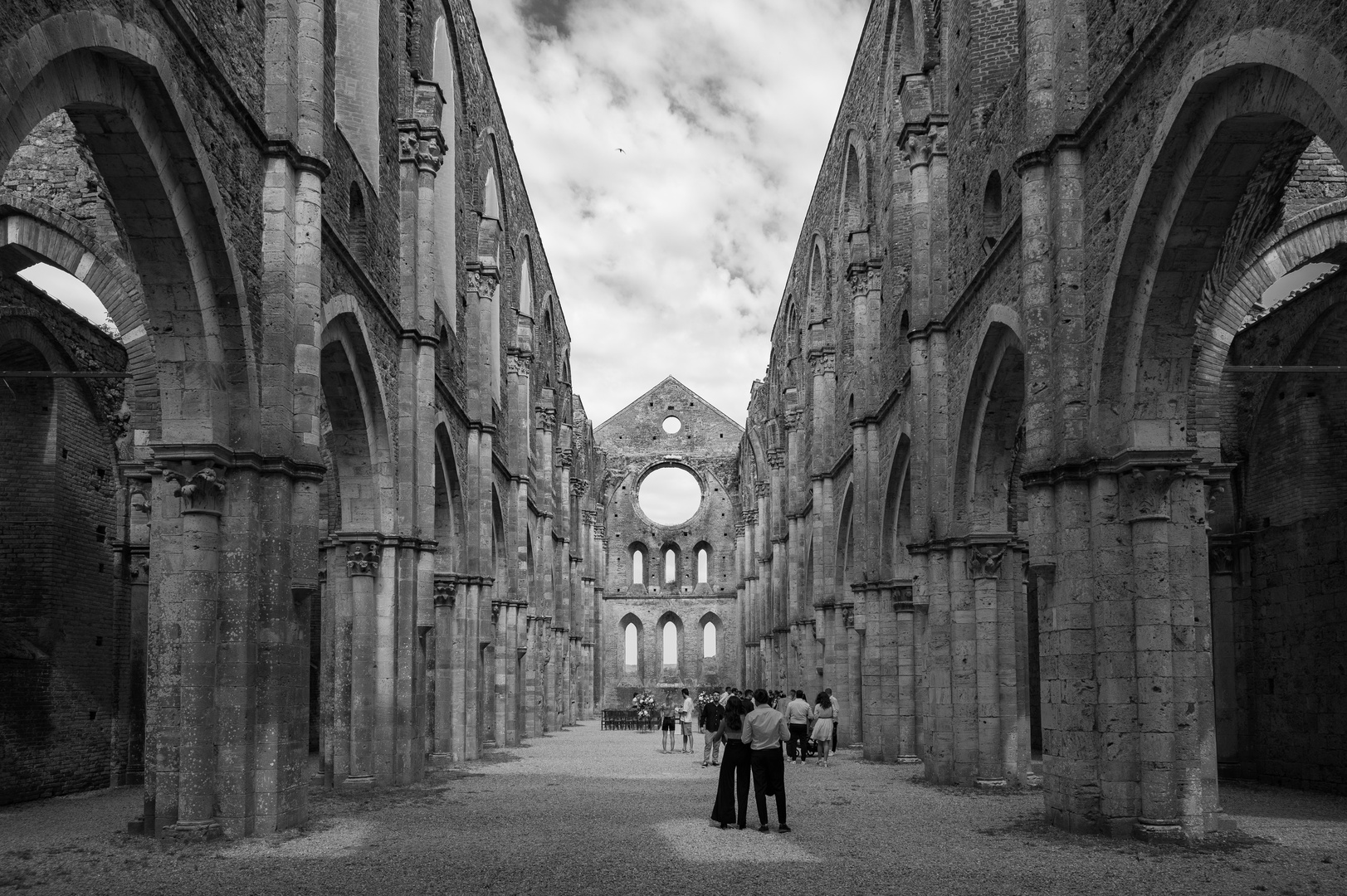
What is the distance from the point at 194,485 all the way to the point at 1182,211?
27.5 ft

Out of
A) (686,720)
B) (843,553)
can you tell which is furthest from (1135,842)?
(843,553)

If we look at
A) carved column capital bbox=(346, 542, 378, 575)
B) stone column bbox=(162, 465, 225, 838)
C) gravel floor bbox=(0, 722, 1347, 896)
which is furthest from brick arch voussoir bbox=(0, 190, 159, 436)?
gravel floor bbox=(0, 722, 1347, 896)

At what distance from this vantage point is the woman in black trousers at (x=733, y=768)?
11820 millimetres

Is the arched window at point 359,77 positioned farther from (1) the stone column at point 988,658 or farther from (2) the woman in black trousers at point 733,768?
(1) the stone column at point 988,658

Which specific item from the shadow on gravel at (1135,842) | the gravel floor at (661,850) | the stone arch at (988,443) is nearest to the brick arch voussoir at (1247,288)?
the stone arch at (988,443)

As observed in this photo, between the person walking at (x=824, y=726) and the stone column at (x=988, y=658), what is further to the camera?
the person walking at (x=824, y=726)

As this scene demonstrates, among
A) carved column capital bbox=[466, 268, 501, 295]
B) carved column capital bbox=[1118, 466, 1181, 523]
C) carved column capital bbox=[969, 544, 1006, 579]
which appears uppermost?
carved column capital bbox=[466, 268, 501, 295]

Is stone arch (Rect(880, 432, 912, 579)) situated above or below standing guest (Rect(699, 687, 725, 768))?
above

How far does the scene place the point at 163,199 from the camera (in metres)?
9.96

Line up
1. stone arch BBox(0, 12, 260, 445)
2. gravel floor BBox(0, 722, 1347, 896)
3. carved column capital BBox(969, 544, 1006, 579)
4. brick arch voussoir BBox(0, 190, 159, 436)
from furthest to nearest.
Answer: carved column capital BBox(969, 544, 1006, 579) < brick arch voussoir BBox(0, 190, 159, 436) < gravel floor BBox(0, 722, 1347, 896) < stone arch BBox(0, 12, 260, 445)

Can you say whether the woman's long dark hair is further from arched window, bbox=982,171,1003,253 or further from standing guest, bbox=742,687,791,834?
arched window, bbox=982,171,1003,253

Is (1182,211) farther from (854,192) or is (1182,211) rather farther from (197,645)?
(854,192)

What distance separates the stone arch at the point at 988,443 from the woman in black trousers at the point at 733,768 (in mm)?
5874

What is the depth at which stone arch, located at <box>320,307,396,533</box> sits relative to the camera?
50.6ft
